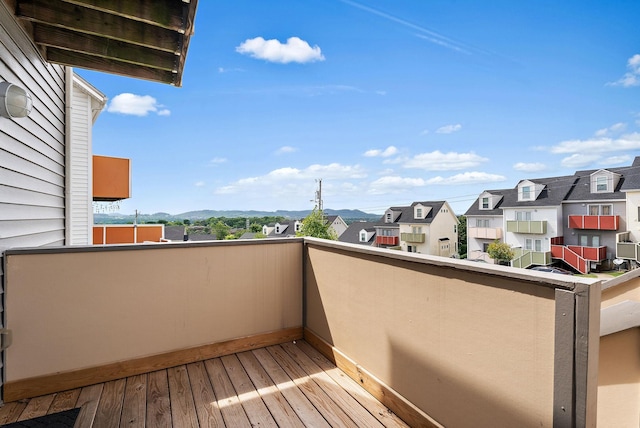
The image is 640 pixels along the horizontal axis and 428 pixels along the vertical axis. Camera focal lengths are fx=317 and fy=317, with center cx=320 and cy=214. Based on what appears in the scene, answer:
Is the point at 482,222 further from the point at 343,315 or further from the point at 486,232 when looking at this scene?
A: the point at 343,315

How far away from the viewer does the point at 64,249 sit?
6.44ft

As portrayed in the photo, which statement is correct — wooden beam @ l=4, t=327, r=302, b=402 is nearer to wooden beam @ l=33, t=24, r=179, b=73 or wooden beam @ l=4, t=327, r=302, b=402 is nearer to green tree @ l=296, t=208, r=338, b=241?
wooden beam @ l=33, t=24, r=179, b=73

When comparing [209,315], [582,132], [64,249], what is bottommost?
[209,315]

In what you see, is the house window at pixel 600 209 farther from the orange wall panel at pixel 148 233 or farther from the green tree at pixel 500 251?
the orange wall panel at pixel 148 233

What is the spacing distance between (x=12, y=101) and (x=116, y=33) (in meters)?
0.74

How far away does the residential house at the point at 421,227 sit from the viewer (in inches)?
621

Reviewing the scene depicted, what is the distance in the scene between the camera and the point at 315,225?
19.6 metres

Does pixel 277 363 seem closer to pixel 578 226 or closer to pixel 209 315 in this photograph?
pixel 209 315

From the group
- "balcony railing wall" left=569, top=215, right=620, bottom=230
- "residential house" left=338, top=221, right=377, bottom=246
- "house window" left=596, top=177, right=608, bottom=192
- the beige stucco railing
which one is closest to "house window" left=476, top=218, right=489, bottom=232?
"balcony railing wall" left=569, top=215, right=620, bottom=230

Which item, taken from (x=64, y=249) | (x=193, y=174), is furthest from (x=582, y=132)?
(x=193, y=174)

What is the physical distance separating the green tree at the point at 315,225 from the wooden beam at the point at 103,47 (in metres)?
17.0

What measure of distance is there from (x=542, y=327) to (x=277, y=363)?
1788 millimetres

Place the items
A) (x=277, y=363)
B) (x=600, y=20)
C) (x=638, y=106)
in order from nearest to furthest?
(x=277, y=363) → (x=600, y=20) → (x=638, y=106)

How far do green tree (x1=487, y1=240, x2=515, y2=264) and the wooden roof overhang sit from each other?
11.8 meters
